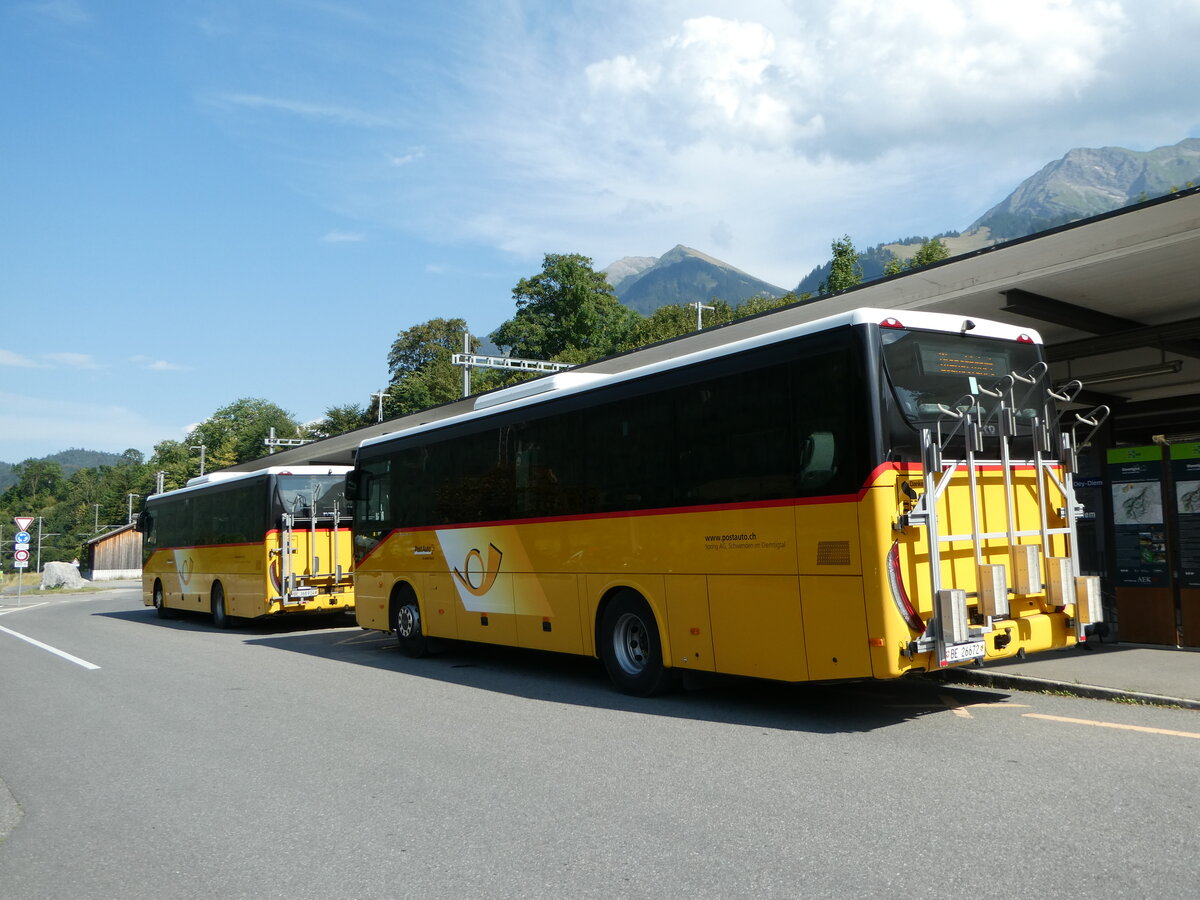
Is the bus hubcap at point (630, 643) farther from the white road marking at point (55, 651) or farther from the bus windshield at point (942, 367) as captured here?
the white road marking at point (55, 651)

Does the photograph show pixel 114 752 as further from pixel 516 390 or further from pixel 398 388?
pixel 398 388

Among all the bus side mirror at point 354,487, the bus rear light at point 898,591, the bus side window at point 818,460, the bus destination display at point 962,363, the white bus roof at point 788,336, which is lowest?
the bus rear light at point 898,591

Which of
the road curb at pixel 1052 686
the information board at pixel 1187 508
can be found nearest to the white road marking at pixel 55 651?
the road curb at pixel 1052 686

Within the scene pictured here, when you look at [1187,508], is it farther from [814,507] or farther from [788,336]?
[788,336]

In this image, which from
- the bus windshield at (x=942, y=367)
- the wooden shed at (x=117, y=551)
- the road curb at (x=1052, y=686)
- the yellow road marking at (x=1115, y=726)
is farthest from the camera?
the wooden shed at (x=117, y=551)

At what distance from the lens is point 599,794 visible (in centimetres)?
624

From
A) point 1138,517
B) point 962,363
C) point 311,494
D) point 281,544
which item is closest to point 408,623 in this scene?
point 281,544

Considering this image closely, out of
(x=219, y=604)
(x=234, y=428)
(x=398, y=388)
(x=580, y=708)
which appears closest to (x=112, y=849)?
(x=580, y=708)

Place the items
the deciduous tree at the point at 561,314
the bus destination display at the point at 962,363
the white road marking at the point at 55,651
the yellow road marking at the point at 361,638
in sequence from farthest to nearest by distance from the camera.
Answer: the deciduous tree at the point at 561,314, the yellow road marking at the point at 361,638, the white road marking at the point at 55,651, the bus destination display at the point at 962,363

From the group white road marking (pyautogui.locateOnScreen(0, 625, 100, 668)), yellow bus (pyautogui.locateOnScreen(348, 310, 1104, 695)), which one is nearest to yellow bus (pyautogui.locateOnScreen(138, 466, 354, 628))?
white road marking (pyautogui.locateOnScreen(0, 625, 100, 668))

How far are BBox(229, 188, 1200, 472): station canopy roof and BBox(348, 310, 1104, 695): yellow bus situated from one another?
1.24 metres

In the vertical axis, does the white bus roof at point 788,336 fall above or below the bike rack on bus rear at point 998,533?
above

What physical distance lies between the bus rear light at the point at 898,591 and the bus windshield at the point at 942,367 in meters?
1.09

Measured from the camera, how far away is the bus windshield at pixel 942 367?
7.92 meters
